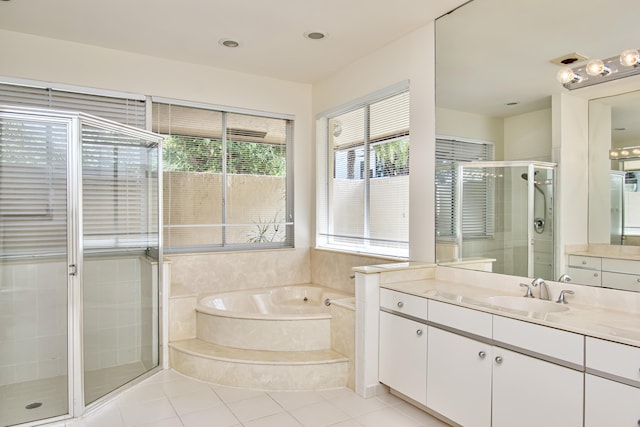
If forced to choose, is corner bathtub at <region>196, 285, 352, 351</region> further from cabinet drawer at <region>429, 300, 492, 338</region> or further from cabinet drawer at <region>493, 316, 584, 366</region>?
cabinet drawer at <region>493, 316, 584, 366</region>

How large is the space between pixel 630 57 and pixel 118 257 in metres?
3.29

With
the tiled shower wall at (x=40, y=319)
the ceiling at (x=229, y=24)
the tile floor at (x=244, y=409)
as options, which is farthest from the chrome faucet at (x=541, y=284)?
the tiled shower wall at (x=40, y=319)

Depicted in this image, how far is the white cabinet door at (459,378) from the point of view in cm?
208

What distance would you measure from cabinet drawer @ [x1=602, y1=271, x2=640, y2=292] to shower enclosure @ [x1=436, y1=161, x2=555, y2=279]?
0.92 feet

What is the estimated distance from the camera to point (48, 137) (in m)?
2.54

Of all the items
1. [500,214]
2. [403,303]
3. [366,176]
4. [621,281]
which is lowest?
[403,303]

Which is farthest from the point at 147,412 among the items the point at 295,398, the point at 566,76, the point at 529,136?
the point at 566,76

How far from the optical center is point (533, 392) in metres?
1.86

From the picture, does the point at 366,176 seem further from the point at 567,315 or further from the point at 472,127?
the point at 567,315

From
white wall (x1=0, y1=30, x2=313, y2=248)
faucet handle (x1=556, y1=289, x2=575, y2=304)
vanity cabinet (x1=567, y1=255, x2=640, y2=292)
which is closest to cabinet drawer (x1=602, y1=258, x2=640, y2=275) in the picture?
vanity cabinet (x1=567, y1=255, x2=640, y2=292)

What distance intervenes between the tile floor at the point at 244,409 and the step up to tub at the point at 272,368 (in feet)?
0.20

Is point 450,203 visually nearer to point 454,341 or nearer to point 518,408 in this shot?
point 454,341

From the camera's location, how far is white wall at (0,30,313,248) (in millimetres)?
3305

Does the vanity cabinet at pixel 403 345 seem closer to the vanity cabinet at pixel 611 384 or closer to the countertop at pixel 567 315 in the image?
the countertop at pixel 567 315
